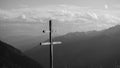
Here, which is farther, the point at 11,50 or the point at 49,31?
the point at 11,50

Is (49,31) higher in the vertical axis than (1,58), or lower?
higher

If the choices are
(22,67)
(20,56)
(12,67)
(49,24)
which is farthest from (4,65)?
(49,24)

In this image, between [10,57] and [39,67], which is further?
[39,67]

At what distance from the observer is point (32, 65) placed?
19025 cm

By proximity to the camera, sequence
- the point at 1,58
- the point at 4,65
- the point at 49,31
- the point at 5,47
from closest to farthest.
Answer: the point at 49,31 → the point at 4,65 → the point at 1,58 → the point at 5,47

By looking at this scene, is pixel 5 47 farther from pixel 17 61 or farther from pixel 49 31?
pixel 49 31

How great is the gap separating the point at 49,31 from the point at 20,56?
17768 centimetres

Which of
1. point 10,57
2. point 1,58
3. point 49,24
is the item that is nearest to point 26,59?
point 10,57

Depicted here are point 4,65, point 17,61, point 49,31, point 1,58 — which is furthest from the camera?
point 17,61

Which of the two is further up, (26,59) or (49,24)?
(49,24)

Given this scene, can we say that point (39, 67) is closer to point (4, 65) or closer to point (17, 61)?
point (17, 61)

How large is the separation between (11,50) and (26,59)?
16.8m

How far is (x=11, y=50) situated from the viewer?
19525cm

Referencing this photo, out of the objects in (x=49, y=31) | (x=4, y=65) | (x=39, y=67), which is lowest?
(x=39, y=67)
